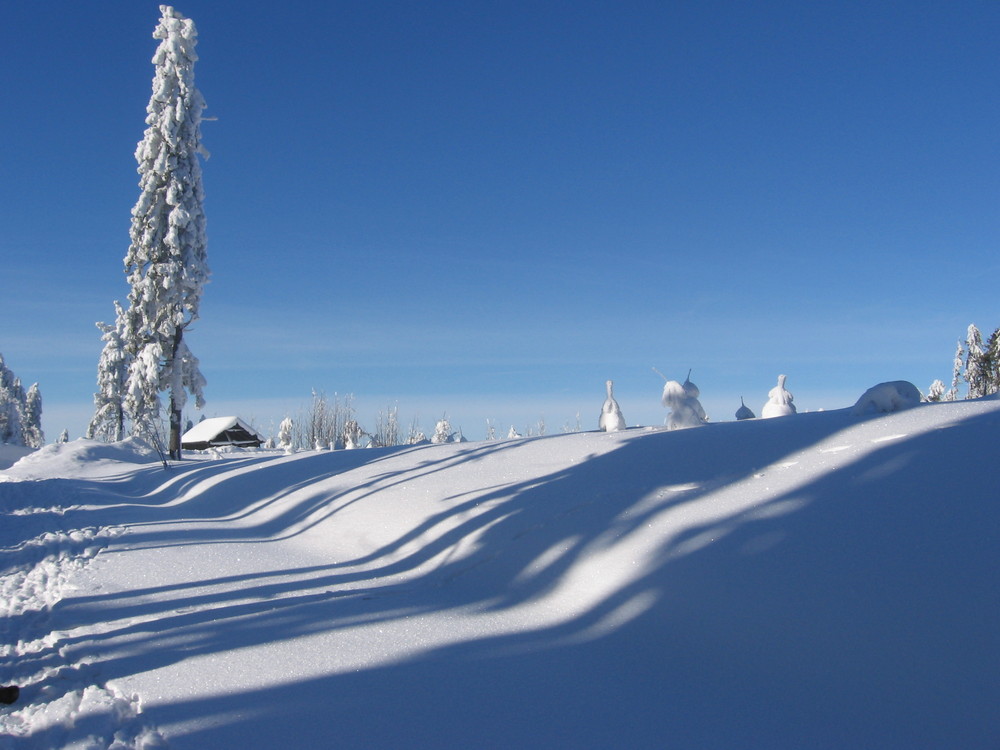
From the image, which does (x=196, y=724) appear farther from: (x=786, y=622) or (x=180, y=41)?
(x=180, y=41)

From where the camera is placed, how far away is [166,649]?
4.18 metres

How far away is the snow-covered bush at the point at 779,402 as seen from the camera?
471 inches

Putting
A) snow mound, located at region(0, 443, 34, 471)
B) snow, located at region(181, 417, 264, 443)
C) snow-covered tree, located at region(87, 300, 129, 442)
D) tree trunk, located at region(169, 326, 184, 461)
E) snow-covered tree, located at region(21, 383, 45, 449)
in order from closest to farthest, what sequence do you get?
tree trunk, located at region(169, 326, 184, 461) → snow mound, located at region(0, 443, 34, 471) → snow-covered tree, located at region(87, 300, 129, 442) → snow, located at region(181, 417, 264, 443) → snow-covered tree, located at region(21, 383, 45, 449)

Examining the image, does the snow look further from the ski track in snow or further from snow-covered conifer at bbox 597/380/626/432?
the ski track in snow

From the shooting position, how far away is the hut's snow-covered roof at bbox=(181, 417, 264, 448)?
1711 inches

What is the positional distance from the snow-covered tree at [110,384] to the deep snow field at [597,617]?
37.6 metres

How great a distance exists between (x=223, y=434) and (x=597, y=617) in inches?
1729

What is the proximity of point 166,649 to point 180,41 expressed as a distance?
25.7 meters

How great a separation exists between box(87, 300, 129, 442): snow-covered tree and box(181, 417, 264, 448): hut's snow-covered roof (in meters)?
4.25

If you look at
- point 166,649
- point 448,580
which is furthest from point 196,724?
point 448,580

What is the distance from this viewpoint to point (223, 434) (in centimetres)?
4400

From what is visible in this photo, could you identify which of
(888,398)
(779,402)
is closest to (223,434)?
(779,402)

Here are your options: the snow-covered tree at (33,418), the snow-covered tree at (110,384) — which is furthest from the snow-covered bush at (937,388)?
the snow-covered tree at (33,418)

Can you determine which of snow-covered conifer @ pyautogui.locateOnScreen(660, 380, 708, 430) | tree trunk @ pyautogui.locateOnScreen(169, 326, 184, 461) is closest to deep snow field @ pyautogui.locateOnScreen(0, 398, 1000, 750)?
snow-covered conifer @ pyautogui.locateOnScreen(660, 380, 708, 430)
